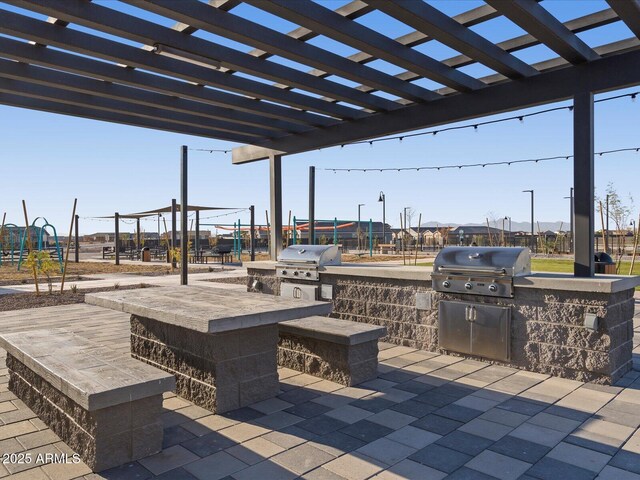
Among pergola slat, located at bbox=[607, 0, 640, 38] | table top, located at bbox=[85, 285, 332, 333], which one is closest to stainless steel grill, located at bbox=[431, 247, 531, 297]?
table top, located at bbox=[85, 285, 332, 333]

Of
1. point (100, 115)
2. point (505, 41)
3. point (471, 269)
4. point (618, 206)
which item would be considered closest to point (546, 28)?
point (505, 41)

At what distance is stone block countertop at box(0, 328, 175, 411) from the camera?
95.7 inches

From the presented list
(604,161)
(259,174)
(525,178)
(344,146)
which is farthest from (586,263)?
(525,178)

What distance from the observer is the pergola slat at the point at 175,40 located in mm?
3115

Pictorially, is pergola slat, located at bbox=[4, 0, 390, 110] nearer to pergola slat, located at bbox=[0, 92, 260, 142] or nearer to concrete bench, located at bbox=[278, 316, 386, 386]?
pergola slat, located at bbox=[0, 92, 260, 142]

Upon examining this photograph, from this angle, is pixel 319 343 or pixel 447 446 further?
pixel 319 343

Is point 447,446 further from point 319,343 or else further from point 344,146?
point 344,146

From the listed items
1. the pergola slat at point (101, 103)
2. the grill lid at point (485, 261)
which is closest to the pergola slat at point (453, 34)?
the grill lid at point (485, 261)

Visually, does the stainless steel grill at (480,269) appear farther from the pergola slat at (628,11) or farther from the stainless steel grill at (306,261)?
the pergola slat at (628,11)

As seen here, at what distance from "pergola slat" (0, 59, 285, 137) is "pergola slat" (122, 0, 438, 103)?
5.81 ft

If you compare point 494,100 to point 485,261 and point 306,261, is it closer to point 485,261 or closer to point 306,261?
point 485,261

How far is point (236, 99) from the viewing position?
17.0 feet

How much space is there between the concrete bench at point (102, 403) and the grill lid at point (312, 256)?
3258 millimetres

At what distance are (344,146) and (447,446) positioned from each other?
4.64 m
